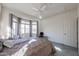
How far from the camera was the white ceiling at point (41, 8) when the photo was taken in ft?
5.89

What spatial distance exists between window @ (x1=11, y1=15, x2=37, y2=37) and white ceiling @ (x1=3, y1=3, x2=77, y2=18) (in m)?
0.18

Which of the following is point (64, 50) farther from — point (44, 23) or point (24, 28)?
point (24, 28)

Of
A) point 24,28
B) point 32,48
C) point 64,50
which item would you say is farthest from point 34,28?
point 64,50

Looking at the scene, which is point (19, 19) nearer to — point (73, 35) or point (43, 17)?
point (43, 17)

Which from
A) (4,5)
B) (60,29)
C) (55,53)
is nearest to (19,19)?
(4,5)

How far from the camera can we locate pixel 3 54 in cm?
174

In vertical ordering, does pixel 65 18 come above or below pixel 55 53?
above

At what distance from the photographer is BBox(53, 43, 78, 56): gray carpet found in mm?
1779

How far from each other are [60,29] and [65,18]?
239 millimetres

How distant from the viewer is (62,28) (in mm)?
1867

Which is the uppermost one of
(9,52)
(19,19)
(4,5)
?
(4,5)

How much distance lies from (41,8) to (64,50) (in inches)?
36.9

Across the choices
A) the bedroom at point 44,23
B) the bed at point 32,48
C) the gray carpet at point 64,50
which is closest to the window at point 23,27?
the bedroom at point 44,23

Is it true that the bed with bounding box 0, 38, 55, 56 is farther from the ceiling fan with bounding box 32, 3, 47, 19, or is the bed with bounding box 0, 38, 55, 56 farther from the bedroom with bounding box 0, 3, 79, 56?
the ceiling fan with bounding box 32, 3, 47, 19
